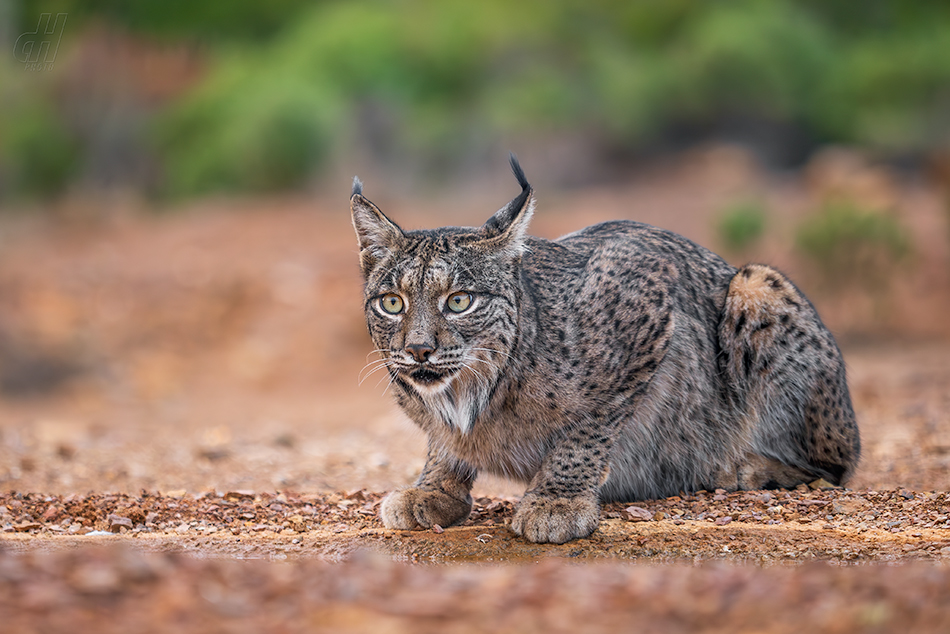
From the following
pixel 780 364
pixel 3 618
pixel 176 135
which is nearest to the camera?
pixel 3 618

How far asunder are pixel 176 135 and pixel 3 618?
25034 mm

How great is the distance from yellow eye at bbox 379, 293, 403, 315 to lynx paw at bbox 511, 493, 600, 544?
1.14 meters

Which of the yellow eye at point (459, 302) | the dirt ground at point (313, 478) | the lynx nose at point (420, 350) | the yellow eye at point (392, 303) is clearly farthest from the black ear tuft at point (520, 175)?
the dirt ground at point (313, 478)

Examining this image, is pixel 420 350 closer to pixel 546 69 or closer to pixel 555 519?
pixel 555 519

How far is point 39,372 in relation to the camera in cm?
1491

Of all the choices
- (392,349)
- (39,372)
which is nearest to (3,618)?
(392,349)

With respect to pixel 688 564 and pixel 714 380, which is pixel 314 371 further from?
pixel 688 564

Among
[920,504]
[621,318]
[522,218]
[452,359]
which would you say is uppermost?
[522,218]

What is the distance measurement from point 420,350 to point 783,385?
2.33m

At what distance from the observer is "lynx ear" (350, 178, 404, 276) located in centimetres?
502

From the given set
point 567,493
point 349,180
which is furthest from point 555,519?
point 349,180

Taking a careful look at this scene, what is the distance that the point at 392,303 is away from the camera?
15.9ft

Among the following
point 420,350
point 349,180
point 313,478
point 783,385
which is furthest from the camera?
point 349,180

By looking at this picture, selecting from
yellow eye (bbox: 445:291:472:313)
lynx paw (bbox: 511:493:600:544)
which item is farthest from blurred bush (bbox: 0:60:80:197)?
lynx paw (bbox: 511:493:600:544)
